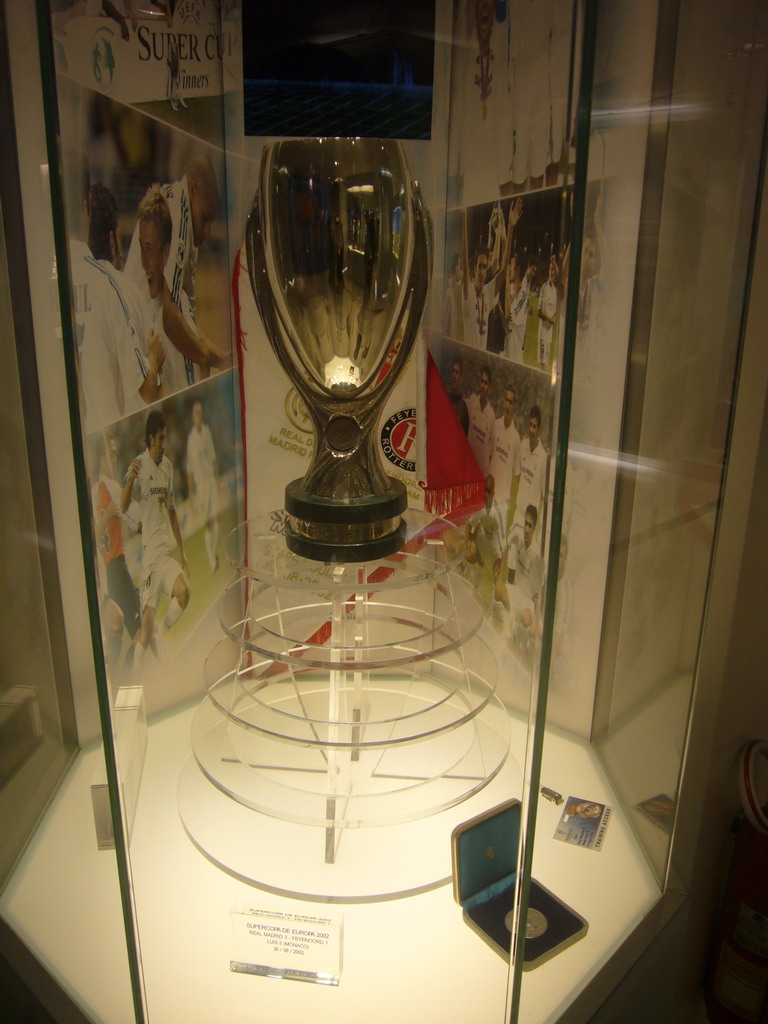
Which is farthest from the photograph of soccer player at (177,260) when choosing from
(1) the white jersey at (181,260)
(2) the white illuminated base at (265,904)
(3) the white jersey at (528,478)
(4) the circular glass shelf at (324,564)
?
(2) the white illuminated base at (265,904)

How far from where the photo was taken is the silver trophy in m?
0.92

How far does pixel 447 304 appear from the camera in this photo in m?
1.31

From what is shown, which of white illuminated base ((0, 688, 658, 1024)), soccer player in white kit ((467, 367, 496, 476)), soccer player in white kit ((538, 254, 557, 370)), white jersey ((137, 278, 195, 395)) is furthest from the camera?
soccer player in white kit ((467, 367, 496, 476))

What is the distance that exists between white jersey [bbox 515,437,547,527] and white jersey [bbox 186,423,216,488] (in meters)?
0.53

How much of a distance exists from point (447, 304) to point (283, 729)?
771 millimetres

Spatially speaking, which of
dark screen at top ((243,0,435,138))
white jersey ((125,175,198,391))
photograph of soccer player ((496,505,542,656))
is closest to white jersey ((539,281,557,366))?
photograph of soccer player ((496,505,542,656))

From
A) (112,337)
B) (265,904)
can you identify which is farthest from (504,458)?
(265,904)

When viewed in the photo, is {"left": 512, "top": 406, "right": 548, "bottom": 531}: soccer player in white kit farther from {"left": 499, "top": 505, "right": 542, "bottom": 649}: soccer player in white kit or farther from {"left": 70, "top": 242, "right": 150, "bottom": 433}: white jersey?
{"left": 70, "top": 242, "right": 150, "bottom": 433}: white jersey

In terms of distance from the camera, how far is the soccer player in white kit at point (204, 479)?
1298 millimetres

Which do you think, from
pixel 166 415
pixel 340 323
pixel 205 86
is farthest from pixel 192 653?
pixel 205 86

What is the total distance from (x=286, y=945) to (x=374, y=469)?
A: 0.62 meters

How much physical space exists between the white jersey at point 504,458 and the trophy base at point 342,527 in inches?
10.7

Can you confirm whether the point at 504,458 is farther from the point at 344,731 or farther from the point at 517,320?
the point at 344,731

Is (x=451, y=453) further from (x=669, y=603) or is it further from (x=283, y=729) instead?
(x=283, y=729)
